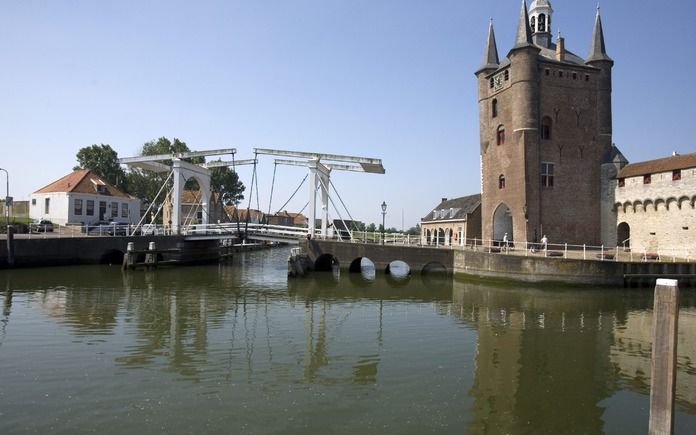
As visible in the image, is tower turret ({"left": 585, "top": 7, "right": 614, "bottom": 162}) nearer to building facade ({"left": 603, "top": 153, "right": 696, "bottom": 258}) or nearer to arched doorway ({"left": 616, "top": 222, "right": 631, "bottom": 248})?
building facade ({"left": 603, "top": 153, "right": 696, "bottom": 258})

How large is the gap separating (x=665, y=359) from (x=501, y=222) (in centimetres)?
2543

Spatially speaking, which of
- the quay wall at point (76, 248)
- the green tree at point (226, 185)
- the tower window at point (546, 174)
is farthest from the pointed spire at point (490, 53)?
the green tree at point (226, 185)

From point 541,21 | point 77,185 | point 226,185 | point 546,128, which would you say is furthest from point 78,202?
point 541,21

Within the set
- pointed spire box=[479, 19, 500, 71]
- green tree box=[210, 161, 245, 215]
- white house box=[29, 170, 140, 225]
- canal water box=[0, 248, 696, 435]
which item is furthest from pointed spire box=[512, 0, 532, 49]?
green tree box=[210, 161, 245, 215]

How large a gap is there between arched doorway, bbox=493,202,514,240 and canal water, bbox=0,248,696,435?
12525 mm

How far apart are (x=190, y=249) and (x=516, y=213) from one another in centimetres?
2103

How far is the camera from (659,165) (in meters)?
24.3

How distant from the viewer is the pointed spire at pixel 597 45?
90.7 ft

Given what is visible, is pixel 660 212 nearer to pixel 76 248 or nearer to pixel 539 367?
pixel 539 367

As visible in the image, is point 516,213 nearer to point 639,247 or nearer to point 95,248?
point 639,247

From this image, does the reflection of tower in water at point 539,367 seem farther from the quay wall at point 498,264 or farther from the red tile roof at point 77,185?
the red tile roof at point 77,185

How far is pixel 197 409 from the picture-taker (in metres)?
6.18

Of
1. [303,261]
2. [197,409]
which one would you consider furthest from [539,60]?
[197,409]

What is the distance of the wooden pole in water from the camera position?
198 inches
